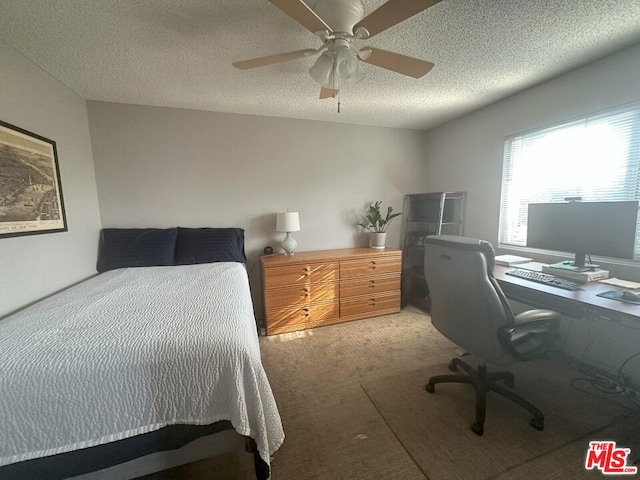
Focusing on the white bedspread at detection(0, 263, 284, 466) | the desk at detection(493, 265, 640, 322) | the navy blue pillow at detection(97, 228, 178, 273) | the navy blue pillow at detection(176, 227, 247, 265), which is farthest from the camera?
the navy blue pillow at detection(176, 227, 247, 265)

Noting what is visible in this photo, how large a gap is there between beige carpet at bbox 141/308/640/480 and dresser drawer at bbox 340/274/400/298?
73 cm

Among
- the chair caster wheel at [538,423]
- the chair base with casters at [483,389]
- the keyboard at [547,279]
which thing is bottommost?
the chair caster wheel at [538,423]

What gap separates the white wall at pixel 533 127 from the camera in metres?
1.70

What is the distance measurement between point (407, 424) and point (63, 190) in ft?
9.86

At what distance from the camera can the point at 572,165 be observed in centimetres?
202

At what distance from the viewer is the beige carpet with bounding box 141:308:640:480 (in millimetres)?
1189

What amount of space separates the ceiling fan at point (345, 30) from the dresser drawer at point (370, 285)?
196 centimetres

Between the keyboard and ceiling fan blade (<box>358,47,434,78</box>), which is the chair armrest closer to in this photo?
the keyboard

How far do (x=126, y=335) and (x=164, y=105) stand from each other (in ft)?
7.90

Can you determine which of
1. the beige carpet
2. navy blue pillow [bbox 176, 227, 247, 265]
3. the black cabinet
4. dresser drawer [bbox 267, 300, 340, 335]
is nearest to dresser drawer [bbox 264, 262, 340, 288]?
dresser drawer [bbox 267, 300, 340, 335]

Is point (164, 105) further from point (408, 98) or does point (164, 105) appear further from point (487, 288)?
point (487, 288)

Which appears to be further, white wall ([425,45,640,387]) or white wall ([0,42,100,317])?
white wall ([425,45,640,387])

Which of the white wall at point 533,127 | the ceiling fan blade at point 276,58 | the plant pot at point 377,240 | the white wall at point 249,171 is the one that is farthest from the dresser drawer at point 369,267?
the ceiling fan blade at point 276,58

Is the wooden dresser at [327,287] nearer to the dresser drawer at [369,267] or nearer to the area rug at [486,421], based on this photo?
the dresser drawer at [369,267]
